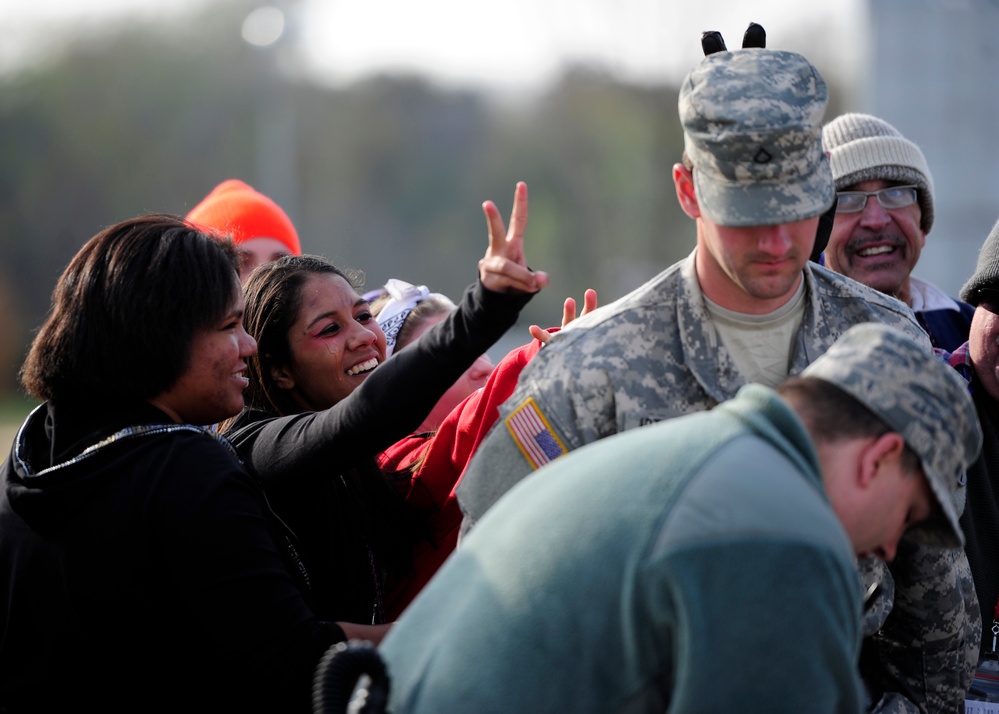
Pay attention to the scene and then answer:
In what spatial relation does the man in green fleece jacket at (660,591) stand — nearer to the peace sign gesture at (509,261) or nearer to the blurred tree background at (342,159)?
the peace sign gesture at (509,261)

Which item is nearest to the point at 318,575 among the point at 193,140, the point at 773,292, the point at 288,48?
the point at 773,292

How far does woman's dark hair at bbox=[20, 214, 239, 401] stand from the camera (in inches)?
91.4

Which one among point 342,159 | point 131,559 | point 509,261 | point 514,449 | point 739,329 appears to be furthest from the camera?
point 342,159

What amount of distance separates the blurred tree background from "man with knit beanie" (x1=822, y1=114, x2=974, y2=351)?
17.2 m

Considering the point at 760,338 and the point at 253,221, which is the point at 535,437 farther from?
the point at 253,221

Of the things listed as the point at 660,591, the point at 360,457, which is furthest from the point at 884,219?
the point at 660,591

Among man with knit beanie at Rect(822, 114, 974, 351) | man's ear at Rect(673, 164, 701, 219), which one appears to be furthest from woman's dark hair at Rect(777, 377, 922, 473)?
man with knit beanie at Rect(822, 114, 974, 351)

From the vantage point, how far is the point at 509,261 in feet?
7.54

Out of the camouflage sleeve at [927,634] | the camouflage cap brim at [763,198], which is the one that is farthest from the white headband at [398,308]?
the camouflage sleeve at [927,634]

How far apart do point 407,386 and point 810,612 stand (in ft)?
3.57

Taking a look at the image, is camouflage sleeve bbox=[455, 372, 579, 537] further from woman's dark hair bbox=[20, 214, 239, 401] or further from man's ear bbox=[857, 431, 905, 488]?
man's ear bbox=[857, 431, 905, 488]

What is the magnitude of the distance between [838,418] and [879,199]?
2.57 m

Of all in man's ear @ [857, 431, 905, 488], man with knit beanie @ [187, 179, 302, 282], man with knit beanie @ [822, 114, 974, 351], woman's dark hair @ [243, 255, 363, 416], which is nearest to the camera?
man's ear @ [857, 431, 905, 488]

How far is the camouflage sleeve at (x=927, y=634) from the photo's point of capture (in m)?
2.61
